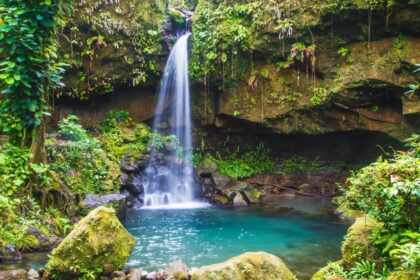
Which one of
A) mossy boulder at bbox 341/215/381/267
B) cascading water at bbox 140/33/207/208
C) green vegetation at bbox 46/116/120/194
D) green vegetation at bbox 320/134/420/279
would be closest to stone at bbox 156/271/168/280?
green vegetation at bbox 320/134/420/279

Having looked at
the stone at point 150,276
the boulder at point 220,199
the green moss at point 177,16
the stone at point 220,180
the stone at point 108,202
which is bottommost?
the stone at point 150,276

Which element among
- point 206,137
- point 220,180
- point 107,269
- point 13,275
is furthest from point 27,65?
point 206,137

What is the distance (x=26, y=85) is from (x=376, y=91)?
10718mm

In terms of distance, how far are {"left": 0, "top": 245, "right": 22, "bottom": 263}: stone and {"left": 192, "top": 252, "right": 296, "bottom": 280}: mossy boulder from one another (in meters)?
3.83

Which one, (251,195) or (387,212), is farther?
(251,195)

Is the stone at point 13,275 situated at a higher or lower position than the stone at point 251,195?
lower

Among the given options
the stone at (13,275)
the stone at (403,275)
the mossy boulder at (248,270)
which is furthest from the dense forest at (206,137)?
the stone at (403,275)

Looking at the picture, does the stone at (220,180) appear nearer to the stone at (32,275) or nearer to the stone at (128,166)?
the stone at (128,166)

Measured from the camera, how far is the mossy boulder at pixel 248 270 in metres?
4.61

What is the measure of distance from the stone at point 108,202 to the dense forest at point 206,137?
58mm

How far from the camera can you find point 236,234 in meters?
9.34

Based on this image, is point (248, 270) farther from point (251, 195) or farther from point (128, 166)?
point (128, 166)

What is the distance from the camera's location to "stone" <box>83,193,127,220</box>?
9826 millimetres

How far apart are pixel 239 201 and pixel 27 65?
27.5 feet
